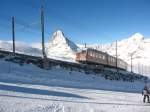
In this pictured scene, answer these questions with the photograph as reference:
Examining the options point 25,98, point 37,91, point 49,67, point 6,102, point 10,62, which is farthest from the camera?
point 49,67

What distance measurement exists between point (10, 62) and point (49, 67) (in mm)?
6158

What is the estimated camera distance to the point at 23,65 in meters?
34.5

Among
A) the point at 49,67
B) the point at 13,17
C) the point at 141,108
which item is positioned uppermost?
the point at 13,17

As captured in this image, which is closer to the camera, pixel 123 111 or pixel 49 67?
pixel 123 111

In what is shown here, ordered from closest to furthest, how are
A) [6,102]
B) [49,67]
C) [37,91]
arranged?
1. [6,102]
2. [37,91]
3. [49,67]

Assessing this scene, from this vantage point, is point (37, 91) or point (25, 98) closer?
point (25, 98)

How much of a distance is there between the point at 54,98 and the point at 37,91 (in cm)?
254

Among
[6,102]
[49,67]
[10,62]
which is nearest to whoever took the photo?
[6,102]

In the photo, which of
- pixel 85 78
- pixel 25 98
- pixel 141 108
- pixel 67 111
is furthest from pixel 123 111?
pixel 85 78

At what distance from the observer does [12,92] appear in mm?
18969

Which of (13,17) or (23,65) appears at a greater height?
(13,17)

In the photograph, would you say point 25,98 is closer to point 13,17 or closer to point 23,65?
point 23,65

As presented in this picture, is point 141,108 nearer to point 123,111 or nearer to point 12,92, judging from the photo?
point 123,111

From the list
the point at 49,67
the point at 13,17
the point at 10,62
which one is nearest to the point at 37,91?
the point at 10,62
